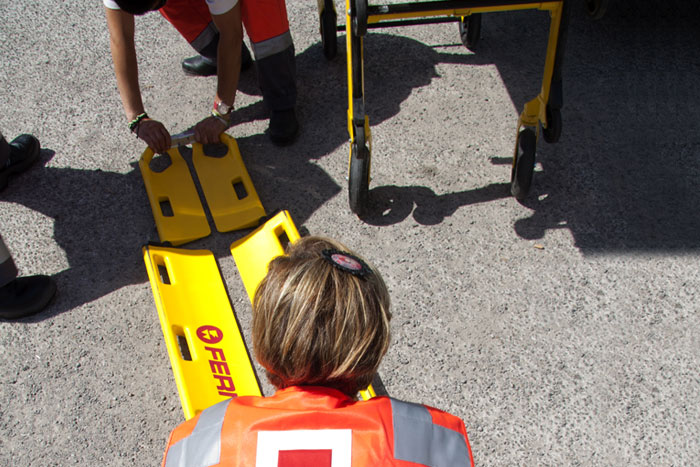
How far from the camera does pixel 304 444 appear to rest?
1.12 meters

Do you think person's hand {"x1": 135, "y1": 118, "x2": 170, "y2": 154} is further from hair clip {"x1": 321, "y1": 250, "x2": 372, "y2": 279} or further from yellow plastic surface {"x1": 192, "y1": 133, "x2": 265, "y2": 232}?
hair clip {"x1": 321, "y1": 250, "x2": 372, "y2": 279}

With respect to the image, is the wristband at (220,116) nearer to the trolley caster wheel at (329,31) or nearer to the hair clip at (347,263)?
the trolley caster wheel at (329,31)

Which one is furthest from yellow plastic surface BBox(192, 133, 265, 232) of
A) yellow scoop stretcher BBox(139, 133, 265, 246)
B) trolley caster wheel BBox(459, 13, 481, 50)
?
trolley caster wheel BBox(459, 13, 481, 50)

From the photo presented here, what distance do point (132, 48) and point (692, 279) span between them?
259 centimetres

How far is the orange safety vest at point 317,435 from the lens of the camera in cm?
112

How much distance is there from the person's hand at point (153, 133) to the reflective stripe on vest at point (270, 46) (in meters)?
0.60

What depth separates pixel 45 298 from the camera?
237cm

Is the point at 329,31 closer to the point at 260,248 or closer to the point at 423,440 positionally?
the point at 260,248

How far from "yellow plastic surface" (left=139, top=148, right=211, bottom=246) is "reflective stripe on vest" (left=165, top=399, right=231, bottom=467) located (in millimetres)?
1422

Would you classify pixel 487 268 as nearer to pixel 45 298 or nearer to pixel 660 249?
pixel 660 249

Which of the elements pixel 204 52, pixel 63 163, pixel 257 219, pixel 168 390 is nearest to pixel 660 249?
pixel 257 219

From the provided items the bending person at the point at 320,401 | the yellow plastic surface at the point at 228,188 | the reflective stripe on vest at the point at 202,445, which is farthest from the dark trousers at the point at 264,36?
the reflective stripe on vest at the point at 202,445

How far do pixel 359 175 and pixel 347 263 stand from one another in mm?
1247

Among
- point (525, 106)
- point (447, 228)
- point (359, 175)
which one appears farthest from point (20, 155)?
point (525, 106)
